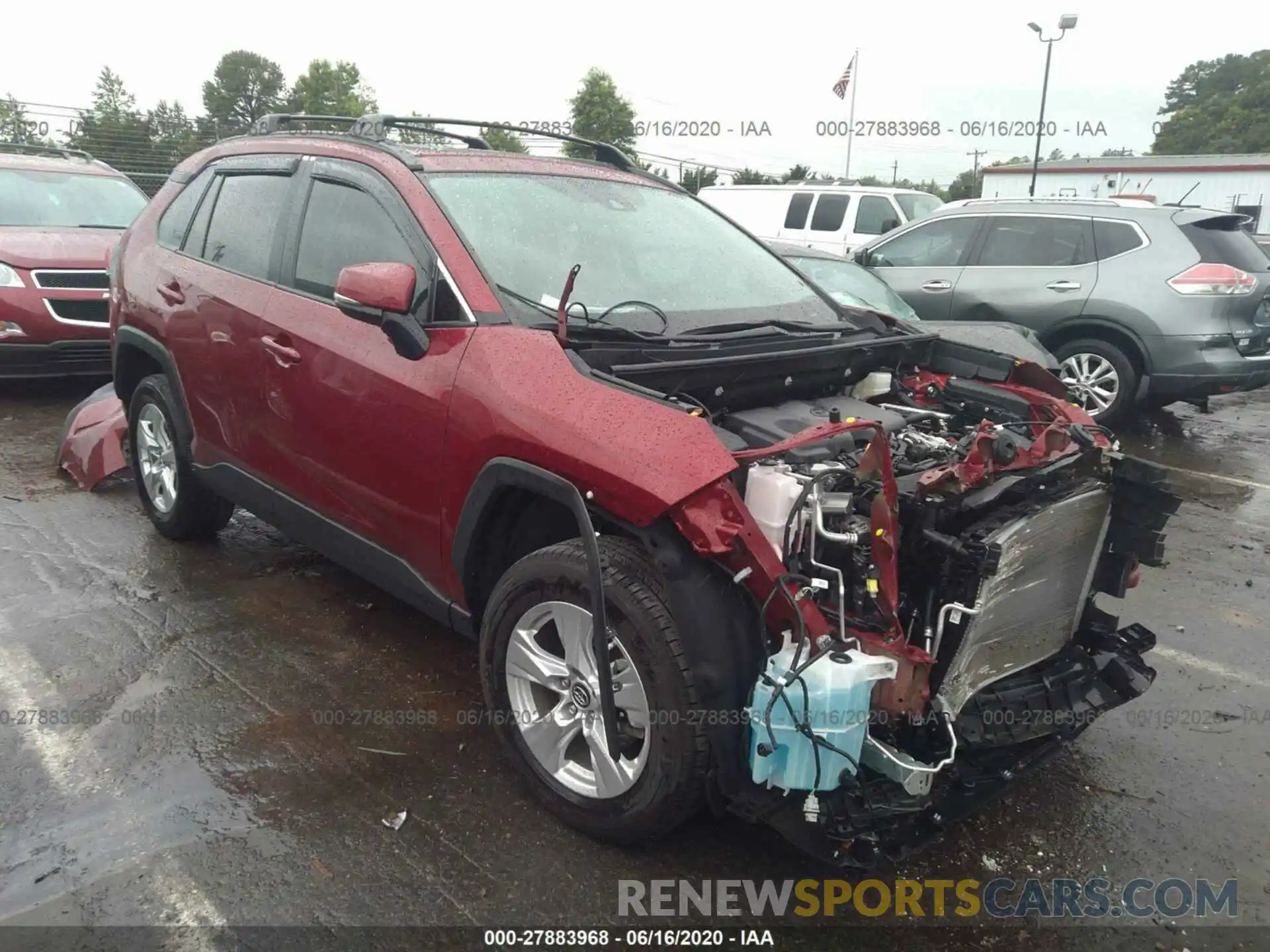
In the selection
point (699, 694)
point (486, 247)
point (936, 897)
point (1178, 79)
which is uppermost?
point (1178, 79)

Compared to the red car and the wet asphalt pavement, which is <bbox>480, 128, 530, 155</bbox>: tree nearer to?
the wet asphalt pavement

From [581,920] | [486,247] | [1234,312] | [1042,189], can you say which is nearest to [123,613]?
[486,247]

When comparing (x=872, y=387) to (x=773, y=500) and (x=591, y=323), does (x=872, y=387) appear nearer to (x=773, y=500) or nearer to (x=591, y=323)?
(x=591, y=323)

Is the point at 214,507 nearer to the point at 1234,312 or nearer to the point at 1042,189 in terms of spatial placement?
the point at 1234,312

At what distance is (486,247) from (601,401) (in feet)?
3.01

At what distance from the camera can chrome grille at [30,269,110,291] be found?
7.47 m

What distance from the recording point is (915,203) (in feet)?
44.0

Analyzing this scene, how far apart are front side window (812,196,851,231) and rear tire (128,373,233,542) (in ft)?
33.2

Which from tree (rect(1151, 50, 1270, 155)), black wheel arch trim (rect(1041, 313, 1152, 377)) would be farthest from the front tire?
tree (rect(1151, 50, 1270, 155))

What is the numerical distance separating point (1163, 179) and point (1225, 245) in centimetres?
4303

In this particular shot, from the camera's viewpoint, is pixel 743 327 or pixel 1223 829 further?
pixel 743 327

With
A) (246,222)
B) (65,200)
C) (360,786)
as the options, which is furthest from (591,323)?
(65,200)

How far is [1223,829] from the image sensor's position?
2.96 meters
